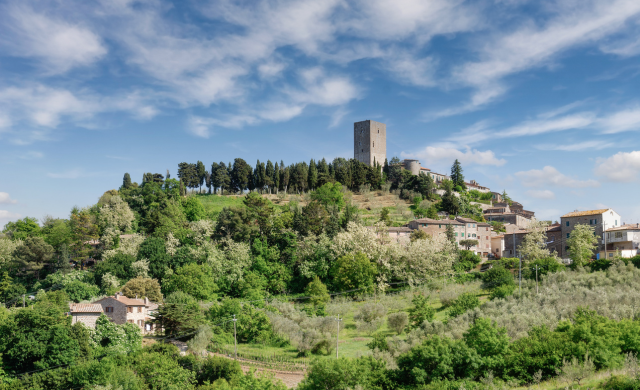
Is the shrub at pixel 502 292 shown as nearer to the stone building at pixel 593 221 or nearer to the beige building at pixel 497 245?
the stone building at pixel 593 221

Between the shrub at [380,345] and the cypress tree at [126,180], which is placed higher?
the cypress tree at [126,180]

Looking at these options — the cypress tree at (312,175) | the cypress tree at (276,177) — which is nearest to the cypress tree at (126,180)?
the cypress tree at (276,177)

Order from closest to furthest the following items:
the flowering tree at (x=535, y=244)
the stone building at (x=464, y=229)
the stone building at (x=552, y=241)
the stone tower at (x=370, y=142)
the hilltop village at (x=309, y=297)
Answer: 1. the hilltop village at (x=309, y=297)
2. the flowering tree at (x=535, y=244)
3. the stone building at (x=552, y=241)
4. the stone building at (x=464, y=229)
5. the stone tower at (x=370, y=142)

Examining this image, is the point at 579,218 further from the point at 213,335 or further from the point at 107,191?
the point at 107,191

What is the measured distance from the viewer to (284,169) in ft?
285

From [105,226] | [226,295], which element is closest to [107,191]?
[105,226]

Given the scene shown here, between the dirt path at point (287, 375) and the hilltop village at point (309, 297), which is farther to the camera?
the dirt path at point (287, 375)

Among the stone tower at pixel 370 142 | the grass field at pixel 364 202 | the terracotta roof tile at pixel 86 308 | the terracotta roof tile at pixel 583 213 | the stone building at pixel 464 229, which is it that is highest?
the stone tower at pixel 370 142

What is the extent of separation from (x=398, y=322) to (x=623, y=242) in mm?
30084

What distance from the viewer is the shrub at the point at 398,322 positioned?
37.8m

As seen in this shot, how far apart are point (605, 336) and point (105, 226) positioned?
56845mm

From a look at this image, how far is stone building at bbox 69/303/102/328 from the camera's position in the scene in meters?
41.3

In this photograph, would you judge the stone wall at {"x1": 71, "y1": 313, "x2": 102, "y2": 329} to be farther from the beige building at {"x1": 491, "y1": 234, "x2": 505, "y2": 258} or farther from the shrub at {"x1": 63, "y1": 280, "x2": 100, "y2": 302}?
the beige building at {"x1": 491, "y1": 234, "x2": 505, "y2": 258}

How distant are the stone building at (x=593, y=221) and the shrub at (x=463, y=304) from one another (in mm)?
23380
